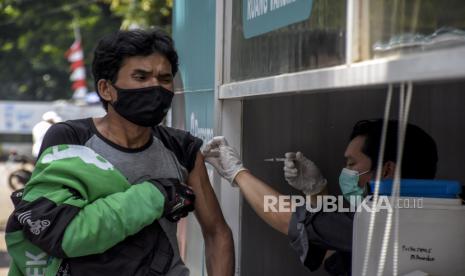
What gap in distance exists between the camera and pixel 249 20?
3.34 m

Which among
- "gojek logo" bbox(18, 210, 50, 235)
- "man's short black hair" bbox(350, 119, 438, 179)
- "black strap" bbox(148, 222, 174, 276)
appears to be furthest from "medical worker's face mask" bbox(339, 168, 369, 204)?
"gojek logo" bbox(18, 210, 50, 235)

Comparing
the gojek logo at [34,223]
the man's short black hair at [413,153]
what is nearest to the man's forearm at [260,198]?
the man's short black hair at [413,153]

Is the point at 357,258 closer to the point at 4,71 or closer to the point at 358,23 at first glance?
the point at 358,23

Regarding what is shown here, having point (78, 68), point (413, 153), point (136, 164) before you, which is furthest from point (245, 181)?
point (78, 68)

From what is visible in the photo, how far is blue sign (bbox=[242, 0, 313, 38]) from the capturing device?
9.02 feet

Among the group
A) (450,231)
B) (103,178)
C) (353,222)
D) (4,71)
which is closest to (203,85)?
(103,178)

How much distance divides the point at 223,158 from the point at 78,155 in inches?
27.6

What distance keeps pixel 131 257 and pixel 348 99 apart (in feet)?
5.07

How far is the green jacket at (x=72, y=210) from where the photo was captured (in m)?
2.66

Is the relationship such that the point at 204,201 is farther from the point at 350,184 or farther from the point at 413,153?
the point at 413,153

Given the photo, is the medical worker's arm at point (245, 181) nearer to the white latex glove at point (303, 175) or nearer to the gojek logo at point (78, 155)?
the white latex glove at point (303, 175)

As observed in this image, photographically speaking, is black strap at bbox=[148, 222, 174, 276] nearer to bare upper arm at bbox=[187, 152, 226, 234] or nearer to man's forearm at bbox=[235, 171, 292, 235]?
bare upper arm at bbox=[187, 152, 226, 234]

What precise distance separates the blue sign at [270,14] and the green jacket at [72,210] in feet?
2.55

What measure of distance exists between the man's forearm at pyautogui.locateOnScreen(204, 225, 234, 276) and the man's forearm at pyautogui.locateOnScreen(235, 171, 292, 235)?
18 cm
